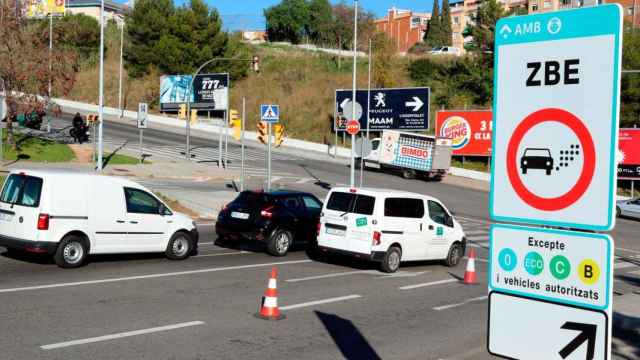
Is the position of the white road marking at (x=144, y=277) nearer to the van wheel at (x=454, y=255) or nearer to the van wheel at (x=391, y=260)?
the van wheel at (x=391, y=260)

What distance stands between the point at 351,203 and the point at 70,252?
6.23 m

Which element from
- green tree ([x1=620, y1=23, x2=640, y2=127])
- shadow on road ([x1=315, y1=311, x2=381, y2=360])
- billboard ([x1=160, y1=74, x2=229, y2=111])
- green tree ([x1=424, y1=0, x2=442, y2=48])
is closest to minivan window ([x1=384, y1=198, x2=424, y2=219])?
shadow on road ([x1=315, y1=311, x2=381, y2=360])

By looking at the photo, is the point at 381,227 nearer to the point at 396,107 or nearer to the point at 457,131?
the point at 457,131

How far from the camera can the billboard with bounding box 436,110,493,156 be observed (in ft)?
181

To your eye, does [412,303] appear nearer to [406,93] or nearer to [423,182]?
[423,182]

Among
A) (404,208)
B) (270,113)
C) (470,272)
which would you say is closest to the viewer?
(470,272)

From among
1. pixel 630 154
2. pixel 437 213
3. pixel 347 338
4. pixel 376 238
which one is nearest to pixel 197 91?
pixel 630 154

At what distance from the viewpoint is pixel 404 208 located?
17.5 meters

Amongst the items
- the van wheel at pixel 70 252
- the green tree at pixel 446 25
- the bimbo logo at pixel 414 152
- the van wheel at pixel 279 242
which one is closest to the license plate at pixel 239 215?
the van wheel at pixel 279 242

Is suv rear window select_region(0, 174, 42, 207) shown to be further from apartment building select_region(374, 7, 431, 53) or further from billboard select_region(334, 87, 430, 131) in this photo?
apartment building select_region(374, 7, 431, 53)

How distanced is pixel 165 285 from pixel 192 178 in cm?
2798

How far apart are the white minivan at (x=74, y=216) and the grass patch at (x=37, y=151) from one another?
24.8m

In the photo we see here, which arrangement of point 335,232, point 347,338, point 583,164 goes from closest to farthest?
1. point 583,164
2. point 347,338
3. point 335,232

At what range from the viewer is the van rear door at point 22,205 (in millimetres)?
14617
